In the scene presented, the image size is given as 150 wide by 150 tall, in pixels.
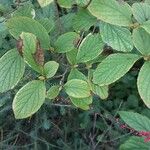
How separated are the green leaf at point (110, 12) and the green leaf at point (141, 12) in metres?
0.02

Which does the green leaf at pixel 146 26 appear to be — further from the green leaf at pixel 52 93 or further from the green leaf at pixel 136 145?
the green leaf at pixel 136 145

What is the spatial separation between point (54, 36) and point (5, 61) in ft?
1.10

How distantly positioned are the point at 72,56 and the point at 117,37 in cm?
14

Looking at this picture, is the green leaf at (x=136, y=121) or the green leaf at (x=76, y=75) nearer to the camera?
the green leaf at (x=76, y=75)

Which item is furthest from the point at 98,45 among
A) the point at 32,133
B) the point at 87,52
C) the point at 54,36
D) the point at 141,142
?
the point at 32,133

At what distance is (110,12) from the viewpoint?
0.81m

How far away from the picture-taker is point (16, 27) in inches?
33.4

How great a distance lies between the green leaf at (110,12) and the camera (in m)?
0.80

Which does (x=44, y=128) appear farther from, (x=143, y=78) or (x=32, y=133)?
(x=143, y=78)

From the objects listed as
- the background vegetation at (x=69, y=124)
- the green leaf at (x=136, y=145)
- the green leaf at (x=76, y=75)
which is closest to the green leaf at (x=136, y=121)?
the green leaf at (x=136, y=145)

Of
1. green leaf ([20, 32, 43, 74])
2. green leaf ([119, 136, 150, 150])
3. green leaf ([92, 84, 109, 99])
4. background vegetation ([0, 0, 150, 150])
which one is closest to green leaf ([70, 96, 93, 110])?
green leaf ([92, 84, 109, 99])

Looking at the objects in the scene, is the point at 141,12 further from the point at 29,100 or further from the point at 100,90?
the point at 29,100

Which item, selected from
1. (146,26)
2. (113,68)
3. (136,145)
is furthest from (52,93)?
(136,145)

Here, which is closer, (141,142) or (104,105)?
(141,142)
